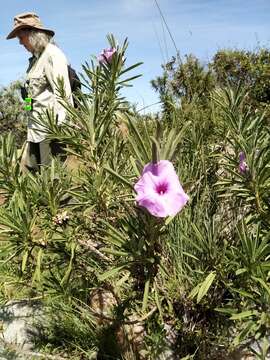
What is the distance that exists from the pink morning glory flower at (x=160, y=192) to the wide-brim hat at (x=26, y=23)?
2.95 metres

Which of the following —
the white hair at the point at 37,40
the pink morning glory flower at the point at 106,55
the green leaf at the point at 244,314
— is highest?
the white hair at the point at 37,40

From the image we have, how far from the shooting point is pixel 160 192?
1.53 metres

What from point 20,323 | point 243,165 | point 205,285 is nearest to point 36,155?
point 20,323

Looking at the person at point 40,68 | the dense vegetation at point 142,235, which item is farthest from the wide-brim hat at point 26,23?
the dense vegetation at point 142,235

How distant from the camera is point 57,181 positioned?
2.22 metres

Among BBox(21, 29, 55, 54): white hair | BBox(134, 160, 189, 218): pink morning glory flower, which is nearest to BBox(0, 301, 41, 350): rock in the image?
BBox(134, 160, 189, 218): pink morning glory flower

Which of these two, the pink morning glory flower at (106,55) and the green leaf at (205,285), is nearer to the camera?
the green leaf at (205,285)

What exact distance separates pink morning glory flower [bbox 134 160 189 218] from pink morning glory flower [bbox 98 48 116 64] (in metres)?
1.14

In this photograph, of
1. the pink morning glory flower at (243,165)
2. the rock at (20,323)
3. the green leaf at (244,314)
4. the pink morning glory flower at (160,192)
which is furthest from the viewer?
the rock at (20,323)

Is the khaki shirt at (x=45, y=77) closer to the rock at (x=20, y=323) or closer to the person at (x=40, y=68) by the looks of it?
the person at (x=40, y=68)

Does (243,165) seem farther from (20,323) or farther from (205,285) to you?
(20,323)

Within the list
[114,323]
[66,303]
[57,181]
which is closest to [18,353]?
[66,303]

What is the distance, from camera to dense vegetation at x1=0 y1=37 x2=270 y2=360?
1.77 metres

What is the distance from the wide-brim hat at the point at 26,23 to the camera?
413cm
